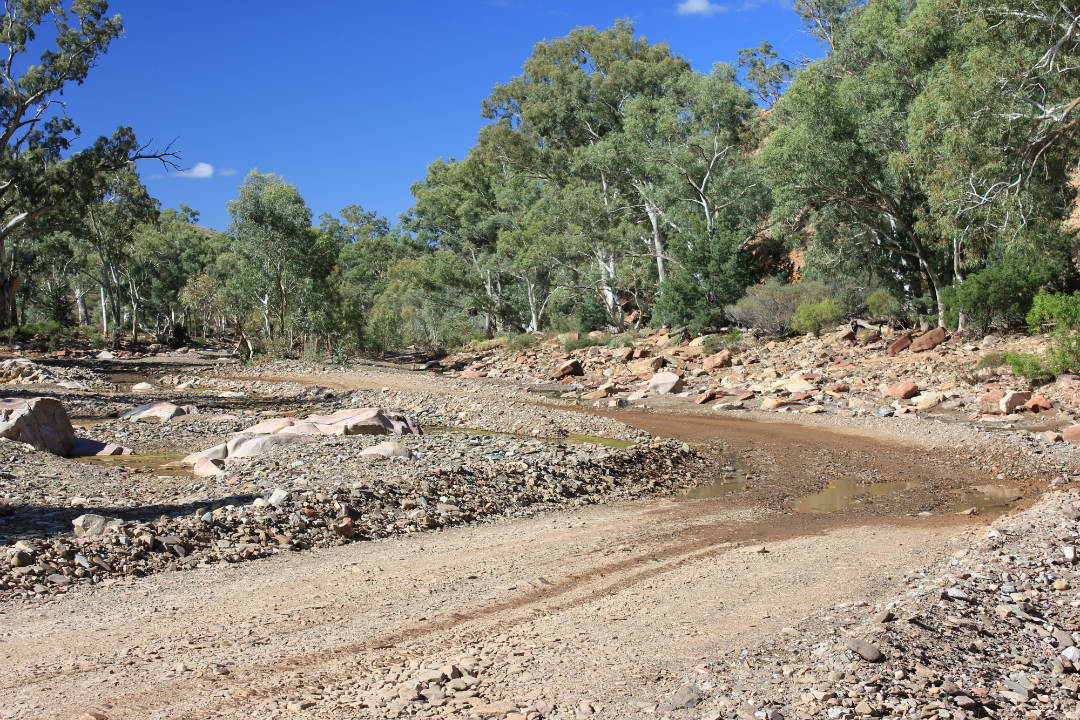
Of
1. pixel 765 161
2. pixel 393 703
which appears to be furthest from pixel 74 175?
pixel 393 703

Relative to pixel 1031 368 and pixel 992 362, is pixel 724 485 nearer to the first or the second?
pixel 1031 368

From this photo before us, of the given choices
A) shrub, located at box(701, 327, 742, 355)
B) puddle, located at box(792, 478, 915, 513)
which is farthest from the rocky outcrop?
shrub, located at box(701, 327, 742, 355)

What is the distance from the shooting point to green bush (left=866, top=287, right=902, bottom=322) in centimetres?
2800

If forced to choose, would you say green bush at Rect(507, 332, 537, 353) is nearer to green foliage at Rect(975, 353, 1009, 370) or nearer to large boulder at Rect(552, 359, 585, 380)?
large boulder at Rect(552, 359, 585, 380)

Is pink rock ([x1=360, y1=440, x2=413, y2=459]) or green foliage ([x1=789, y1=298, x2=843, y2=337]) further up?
green foliage ([x1=789, y1=298, x2=843, y2=337])

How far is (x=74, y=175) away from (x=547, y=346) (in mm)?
21940

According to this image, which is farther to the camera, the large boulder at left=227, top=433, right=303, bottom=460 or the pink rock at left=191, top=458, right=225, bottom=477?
the large boulder at left=227, top=433, right=303, bottom=460

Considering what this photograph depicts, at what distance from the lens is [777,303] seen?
31.3 metres

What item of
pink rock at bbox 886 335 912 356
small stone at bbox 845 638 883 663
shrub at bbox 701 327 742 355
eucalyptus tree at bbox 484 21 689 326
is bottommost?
small stone at bbox 845 638 883 663

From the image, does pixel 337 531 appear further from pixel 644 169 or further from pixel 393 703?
pixel 644 169

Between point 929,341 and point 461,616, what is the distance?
853 inches

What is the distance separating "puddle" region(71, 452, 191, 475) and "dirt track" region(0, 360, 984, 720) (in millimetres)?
5609

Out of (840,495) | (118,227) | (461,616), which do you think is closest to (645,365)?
(840,495)

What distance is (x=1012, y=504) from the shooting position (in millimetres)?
10617
